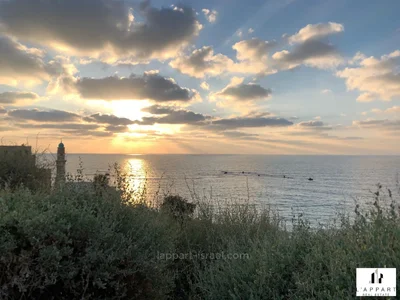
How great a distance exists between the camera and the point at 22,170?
267 inches

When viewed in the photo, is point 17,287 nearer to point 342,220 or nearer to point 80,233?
point 80,233

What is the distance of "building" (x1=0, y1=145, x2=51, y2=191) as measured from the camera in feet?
21.3

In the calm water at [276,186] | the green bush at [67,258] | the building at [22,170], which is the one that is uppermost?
the building at [22,170]

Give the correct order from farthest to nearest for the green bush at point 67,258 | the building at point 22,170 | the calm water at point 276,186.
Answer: the calm water at point 276,186, the building at point 22,170, the green bush at point 67,258

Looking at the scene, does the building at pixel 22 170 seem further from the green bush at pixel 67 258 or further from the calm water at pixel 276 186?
the green bush at pixel 67 258

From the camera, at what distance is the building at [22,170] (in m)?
6.48

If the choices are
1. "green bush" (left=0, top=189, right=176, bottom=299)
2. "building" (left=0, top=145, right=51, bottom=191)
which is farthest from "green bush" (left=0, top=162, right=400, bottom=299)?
"building" (left=0, top=145, right=51, bottom=191)

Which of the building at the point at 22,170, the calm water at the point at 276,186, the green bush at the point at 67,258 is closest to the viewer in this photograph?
the green bush at the point at 67,258

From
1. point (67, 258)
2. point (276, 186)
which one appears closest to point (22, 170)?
point (67, 258)

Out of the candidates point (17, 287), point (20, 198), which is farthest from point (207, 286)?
point (20, 198)

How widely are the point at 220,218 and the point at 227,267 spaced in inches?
95.8

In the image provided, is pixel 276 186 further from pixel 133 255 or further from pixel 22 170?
pixel 133 255

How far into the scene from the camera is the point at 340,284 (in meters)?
3.18

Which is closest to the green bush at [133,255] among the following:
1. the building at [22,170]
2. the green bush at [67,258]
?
the green bush at [67,258]
